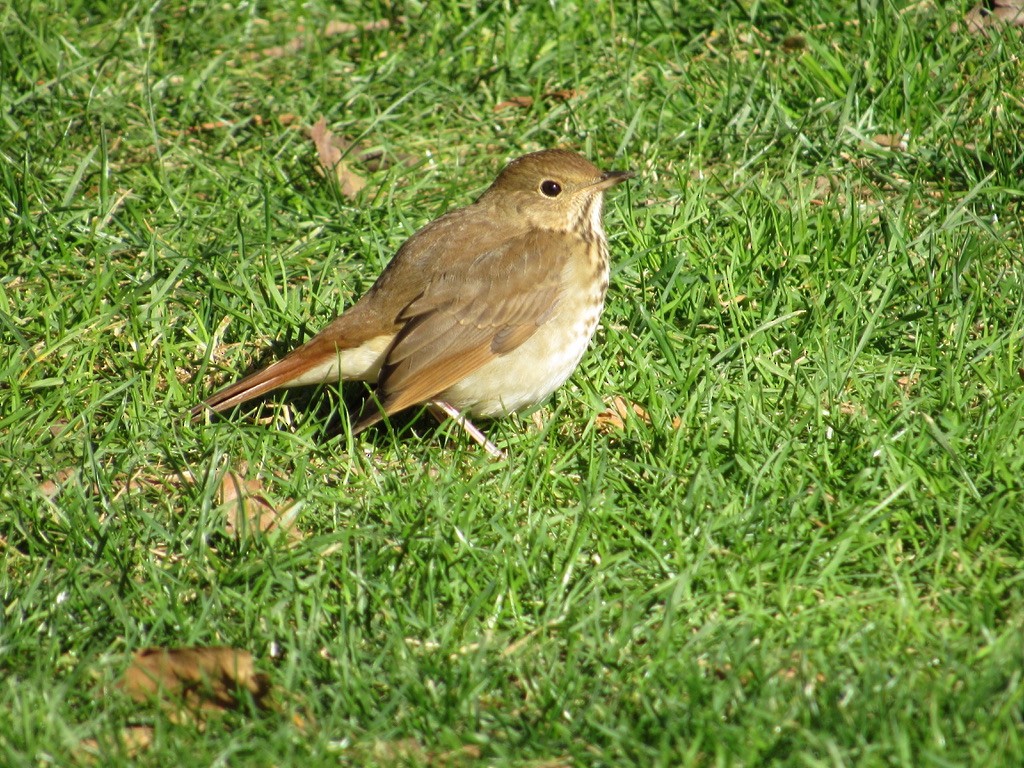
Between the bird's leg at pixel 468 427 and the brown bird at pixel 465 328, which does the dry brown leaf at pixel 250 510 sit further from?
the bird's leg at pixel 468 427

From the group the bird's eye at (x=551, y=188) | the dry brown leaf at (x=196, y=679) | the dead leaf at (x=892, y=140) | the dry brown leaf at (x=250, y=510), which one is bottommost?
the dry brown leaf at (x=250, y=510)

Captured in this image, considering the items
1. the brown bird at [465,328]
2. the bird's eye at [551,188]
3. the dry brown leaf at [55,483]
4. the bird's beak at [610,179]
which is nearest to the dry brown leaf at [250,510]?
the brown bird at [465,328]

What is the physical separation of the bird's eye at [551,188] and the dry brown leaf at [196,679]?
2.35m

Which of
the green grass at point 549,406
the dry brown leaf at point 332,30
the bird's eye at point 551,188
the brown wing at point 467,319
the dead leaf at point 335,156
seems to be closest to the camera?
the green grass at point 549,406

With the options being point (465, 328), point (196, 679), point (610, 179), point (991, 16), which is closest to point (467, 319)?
point (465, 328)

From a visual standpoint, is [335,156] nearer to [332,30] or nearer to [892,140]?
[332,30]

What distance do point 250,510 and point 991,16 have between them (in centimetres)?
431

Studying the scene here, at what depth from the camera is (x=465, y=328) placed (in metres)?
4.86

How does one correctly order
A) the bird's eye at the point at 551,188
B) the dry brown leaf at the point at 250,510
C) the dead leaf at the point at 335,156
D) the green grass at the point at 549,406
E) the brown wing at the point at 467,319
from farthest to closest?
1. the dead leaf at the point at 335,156
2. the bird's eye at the point at 551,188
3. the brown wing at the point at 467,319
4. the dry brown leaf at the point at 250,510
5. the green grass at the point at 549,406

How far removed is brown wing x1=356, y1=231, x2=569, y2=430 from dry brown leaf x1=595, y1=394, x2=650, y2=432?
1.33 feet

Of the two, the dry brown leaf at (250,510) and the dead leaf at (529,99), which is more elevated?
the dead leaf at (529,99)

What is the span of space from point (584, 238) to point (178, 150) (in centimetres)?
229

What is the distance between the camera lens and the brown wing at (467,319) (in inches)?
187

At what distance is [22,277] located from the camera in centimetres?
568
